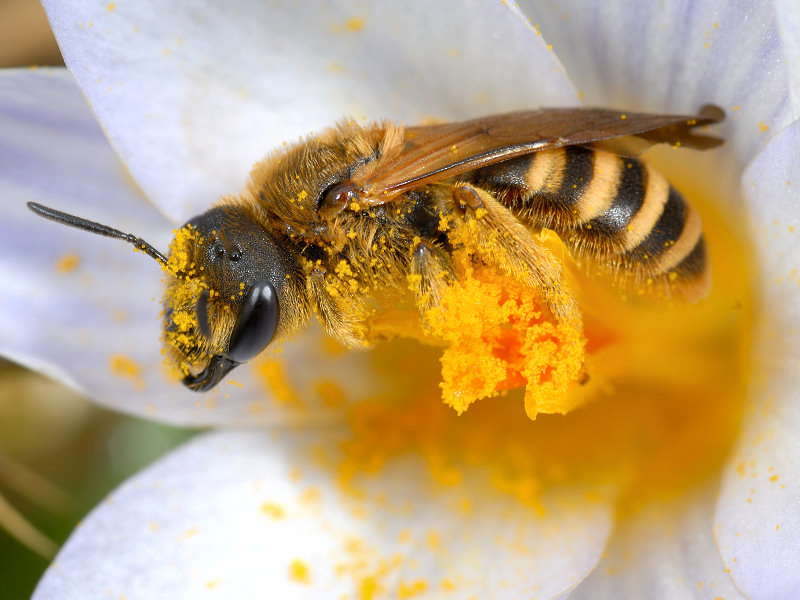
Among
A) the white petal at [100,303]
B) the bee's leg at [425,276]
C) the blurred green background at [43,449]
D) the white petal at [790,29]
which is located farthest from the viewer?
the blurred green background at [43,449]

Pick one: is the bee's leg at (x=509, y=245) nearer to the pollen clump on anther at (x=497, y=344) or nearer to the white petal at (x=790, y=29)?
the pollen clump on anther at (x=497, y=344)

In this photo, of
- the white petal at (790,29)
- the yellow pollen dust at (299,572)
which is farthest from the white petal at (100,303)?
the white petal at (790,29)

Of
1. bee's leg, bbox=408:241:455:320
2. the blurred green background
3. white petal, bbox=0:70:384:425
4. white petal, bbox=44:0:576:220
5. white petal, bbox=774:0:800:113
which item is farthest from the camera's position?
the blurred green background

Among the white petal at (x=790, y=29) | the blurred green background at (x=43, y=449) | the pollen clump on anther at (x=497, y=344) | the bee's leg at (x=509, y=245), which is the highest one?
the white petal at (x=790, y=29)

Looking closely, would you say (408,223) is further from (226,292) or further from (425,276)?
(226,292)

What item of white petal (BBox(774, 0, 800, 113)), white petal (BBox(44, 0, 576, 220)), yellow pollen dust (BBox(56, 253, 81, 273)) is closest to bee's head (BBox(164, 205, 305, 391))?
white petal (BBox(44, 0, 576, 220))

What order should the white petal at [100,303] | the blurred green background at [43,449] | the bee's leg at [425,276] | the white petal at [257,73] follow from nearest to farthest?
the bee's leg at [425,276] → the white petal at [257,73] → the white petal at [100,303] → the blurred green background at [43,449]

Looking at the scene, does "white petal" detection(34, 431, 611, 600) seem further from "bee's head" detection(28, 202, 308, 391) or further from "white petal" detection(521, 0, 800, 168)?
"white petal" detection(521, 0, 800, 168)

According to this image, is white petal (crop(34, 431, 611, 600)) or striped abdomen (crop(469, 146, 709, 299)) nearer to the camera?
striped abdomen (crop(469, 146, 709, 299))
